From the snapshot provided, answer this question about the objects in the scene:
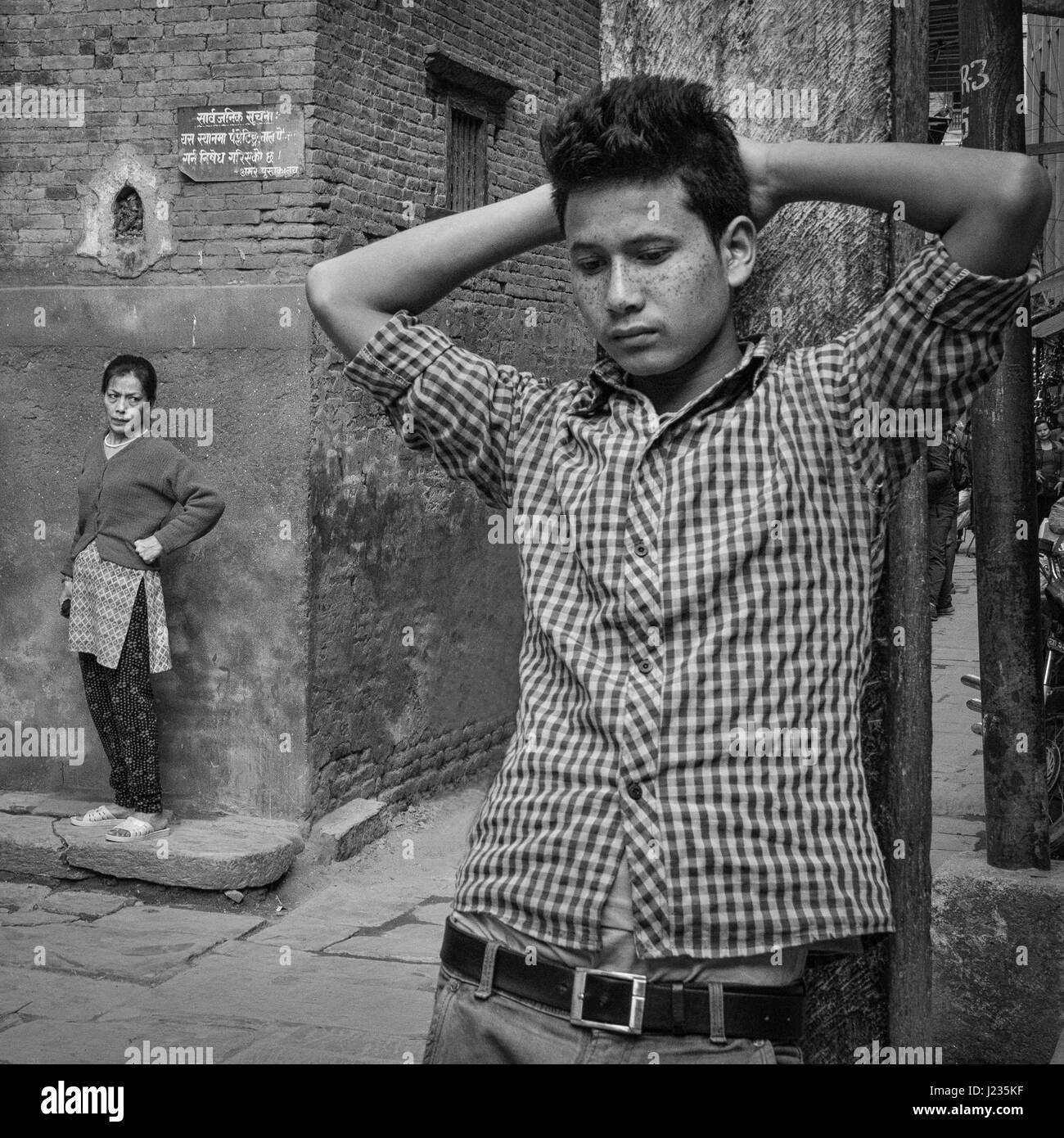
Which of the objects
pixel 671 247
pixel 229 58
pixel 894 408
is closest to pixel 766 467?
pixel 894 408

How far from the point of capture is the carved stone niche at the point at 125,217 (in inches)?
254

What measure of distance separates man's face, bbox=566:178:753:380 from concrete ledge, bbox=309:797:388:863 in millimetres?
4894

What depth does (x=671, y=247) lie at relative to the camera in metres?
1.79

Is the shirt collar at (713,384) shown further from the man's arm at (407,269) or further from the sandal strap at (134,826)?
the sandal strap at (134,826)

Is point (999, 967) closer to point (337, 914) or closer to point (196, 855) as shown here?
point (337, 914)

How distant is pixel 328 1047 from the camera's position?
4.58m

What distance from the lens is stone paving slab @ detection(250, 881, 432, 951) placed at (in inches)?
224

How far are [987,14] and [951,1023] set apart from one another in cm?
284

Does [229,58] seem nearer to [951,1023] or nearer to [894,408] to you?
[951,1023]

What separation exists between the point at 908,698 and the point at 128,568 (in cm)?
442

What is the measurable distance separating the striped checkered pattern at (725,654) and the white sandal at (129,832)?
4.61 meters
